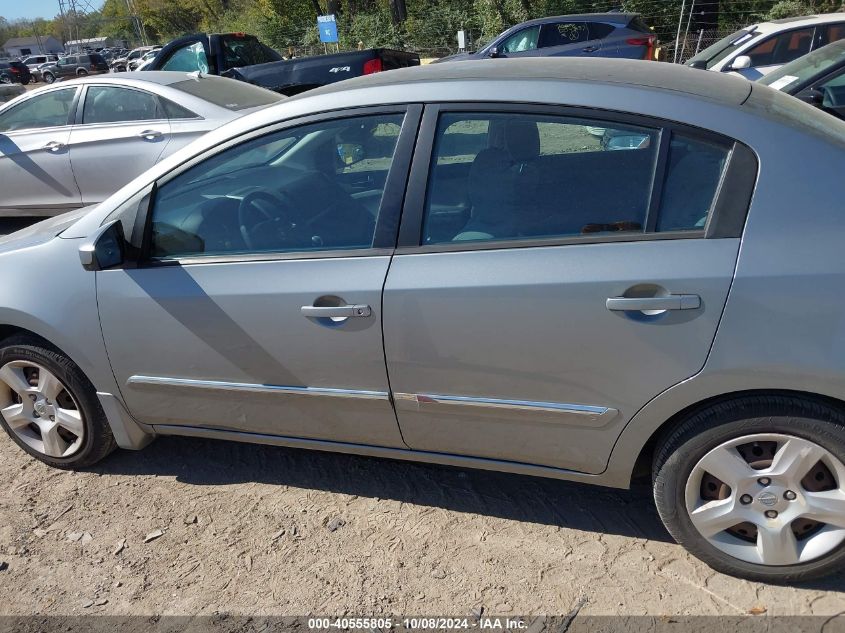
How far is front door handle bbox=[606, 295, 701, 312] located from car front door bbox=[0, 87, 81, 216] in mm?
6138

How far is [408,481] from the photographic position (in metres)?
3.09

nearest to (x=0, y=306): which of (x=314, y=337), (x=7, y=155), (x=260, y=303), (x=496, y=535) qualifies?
(x=260, y=303)

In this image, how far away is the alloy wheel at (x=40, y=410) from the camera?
316cm

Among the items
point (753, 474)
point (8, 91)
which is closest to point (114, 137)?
point (8, 91)

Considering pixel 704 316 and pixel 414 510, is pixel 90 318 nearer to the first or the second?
pixel 414 510

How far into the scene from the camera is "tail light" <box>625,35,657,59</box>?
1312cm

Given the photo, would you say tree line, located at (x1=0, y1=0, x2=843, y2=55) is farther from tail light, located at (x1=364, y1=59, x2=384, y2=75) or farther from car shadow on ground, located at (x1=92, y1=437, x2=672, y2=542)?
car shadow on ground, located at (x1=92, y1=437, x2=672, y2=542)

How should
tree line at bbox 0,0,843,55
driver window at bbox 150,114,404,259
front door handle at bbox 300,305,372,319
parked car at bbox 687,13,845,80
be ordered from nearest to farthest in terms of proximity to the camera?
front door handle at bbox 300,305,372,319, driver window at bbox 150,114,404,259, parked car at bbox 687,13,845,80, tree line at bbox 0,0,843,55

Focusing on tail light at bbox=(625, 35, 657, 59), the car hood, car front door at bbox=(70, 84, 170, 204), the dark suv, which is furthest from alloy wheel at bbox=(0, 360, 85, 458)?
the dark suv

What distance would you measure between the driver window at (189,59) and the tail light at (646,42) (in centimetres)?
764

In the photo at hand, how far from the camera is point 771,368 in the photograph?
207 cm

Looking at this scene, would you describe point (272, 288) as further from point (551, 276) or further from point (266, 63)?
point (266, 63)

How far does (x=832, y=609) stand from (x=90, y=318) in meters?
2.87

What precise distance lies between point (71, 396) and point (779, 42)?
10188 millimetres
